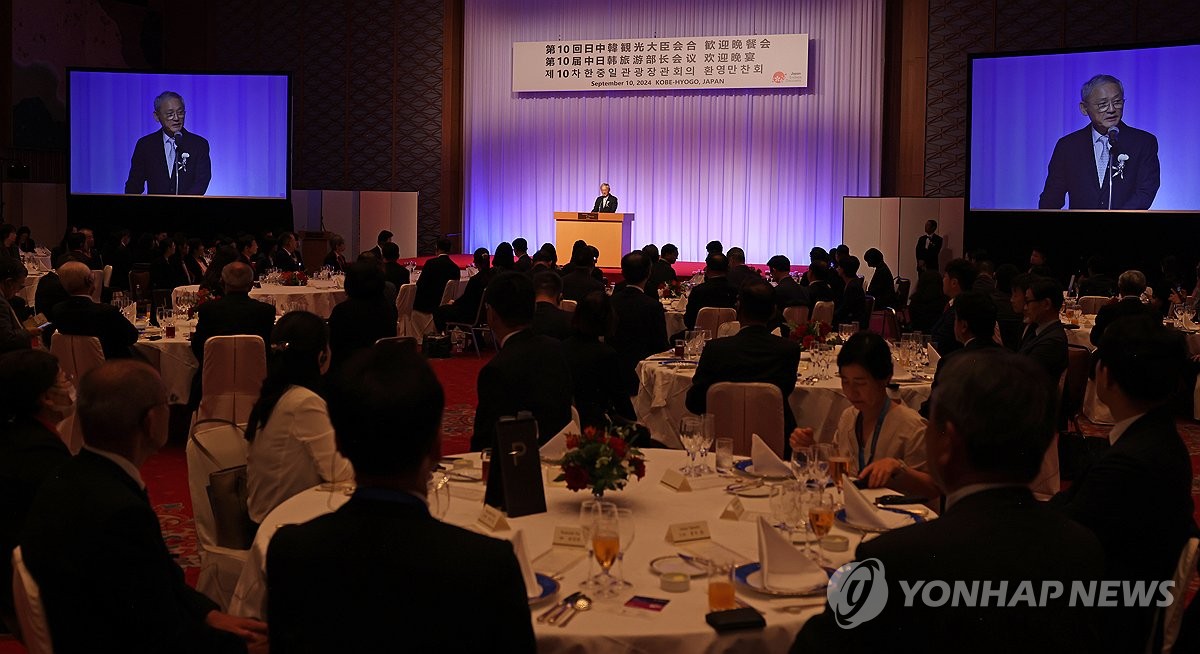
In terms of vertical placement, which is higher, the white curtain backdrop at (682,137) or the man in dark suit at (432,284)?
the white curtain backdrop at (682,137)

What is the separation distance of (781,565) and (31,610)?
5.42 feet

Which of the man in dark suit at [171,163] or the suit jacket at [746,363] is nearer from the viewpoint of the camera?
the suit jacket at [746,363]

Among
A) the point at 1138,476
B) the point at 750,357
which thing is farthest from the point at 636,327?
the point at 1138,476

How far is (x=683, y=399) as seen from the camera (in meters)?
6.77

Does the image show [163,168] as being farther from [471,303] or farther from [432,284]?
[471,303]

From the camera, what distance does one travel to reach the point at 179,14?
2155 cm

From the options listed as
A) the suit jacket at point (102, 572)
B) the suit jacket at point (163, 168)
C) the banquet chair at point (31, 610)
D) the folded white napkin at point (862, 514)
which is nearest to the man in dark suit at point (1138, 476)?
the folded white napkin at point (862, 514)

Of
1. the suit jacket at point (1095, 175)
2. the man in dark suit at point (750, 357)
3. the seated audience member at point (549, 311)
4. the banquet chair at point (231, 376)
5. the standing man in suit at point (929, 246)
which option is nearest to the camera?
the man in dark suit at point (750, 357)

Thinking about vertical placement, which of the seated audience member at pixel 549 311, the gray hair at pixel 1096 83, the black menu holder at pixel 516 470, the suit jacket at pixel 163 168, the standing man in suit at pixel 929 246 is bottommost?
the black menu holder at pixel 516 470

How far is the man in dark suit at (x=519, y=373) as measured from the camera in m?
4.38

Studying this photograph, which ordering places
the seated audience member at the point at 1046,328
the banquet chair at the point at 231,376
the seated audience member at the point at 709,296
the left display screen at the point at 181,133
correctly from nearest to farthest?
the seated audience member at the point at 1046,328 → the banquet chair at the point at 231,376 → the seated audience member at the point at 709,296 → the left display screen at the point at 181,133

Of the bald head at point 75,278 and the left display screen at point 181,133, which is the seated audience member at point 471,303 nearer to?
the bald head at point 75,278

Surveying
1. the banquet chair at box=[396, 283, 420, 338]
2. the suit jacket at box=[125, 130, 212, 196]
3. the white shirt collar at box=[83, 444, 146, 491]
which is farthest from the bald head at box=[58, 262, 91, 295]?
the suit jacket at box=[125, 130, 212, 196]

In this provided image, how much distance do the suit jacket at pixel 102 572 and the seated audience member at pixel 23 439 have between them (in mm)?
668
